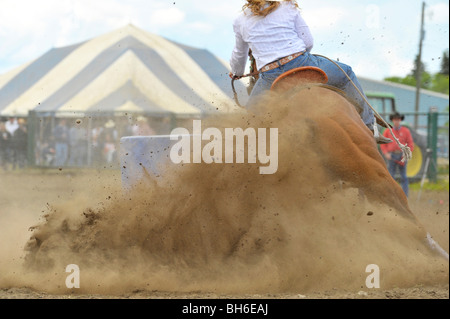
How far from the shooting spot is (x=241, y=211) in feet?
12.4

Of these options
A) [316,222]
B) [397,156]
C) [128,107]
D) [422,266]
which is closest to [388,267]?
[422,266]

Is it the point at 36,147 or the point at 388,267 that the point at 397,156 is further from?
the point at 36,147

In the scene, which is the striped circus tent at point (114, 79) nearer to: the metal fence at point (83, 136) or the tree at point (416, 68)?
the metal fence at point (83, 136)

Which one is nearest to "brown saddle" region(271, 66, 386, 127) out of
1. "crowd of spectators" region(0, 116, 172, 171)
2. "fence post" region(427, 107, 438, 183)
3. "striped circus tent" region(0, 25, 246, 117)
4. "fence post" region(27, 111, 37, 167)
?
"fence post" region(427, 107, 438, 183)

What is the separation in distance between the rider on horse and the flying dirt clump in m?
0.23

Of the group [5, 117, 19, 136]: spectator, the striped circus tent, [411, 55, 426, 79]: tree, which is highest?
the striped circus tent

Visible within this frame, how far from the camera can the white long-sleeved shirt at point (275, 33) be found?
3965 millimetres

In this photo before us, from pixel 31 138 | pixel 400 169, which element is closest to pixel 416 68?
pixel 400 169

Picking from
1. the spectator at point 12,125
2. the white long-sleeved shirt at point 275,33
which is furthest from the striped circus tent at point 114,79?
the white long-sleeved shirt at point 275,33

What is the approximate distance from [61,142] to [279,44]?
1531 centimetres

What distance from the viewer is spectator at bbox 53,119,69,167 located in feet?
58.3

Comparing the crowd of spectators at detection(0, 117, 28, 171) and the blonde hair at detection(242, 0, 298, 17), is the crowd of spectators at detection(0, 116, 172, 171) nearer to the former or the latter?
the crowd of spectators at detection(0, 117, 28, 171)

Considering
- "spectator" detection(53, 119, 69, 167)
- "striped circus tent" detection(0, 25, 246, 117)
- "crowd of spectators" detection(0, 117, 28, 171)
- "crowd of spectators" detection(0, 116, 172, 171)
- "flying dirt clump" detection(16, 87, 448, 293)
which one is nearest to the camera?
"flying dirt clump" detection(16, 87, 448, 293)

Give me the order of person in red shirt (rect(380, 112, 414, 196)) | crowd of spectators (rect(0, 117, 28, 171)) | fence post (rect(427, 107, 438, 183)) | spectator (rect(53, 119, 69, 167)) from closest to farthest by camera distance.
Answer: person in red shirt (rect(380, 112, 414, 196)) < fence post (rect(427, 107, 438, 183)) < crowd of spectators (rect(0, 117, 28, 171)) < spectator (rect(53, 119, 69, 167))
